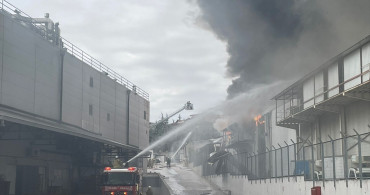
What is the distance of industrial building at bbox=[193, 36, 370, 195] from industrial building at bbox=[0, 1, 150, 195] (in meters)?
11.8

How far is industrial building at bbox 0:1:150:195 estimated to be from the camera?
2770cm

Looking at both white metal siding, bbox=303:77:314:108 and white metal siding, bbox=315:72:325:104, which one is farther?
white metal siding, bbox=303:77:314:108


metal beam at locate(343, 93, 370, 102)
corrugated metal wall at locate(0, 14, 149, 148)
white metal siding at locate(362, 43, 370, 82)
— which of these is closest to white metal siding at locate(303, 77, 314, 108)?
metal beam at locate(343, 93, 370, 102)

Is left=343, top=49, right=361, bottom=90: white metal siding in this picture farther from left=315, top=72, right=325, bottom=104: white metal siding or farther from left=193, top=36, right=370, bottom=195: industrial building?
left=315, top=72, right=325, bottom=104: white metal siding

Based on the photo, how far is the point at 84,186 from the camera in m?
40.4

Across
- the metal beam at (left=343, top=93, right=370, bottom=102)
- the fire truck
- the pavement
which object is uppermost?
the metal beam at (left=343, top=93, right=370, bottom=102)

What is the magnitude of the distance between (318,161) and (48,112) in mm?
19358

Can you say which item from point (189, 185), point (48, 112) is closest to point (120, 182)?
point (48, 112)

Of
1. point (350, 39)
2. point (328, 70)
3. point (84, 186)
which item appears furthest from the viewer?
point (84, 186)

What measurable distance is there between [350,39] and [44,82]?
19556 millimetres

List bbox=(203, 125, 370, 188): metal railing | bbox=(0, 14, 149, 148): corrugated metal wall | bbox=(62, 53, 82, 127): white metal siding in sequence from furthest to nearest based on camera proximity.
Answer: bbox=(62, 53, 82, 127): white metal siding, bbox=(0, 14, 149, 148): corrugated metal wall, bbox=(203, 125, 370, 188): metal railing

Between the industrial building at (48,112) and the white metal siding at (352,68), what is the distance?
14.7 metres

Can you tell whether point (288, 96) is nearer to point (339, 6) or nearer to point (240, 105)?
point (339, 6)

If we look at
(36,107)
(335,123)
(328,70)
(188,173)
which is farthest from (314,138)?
(188,173)
